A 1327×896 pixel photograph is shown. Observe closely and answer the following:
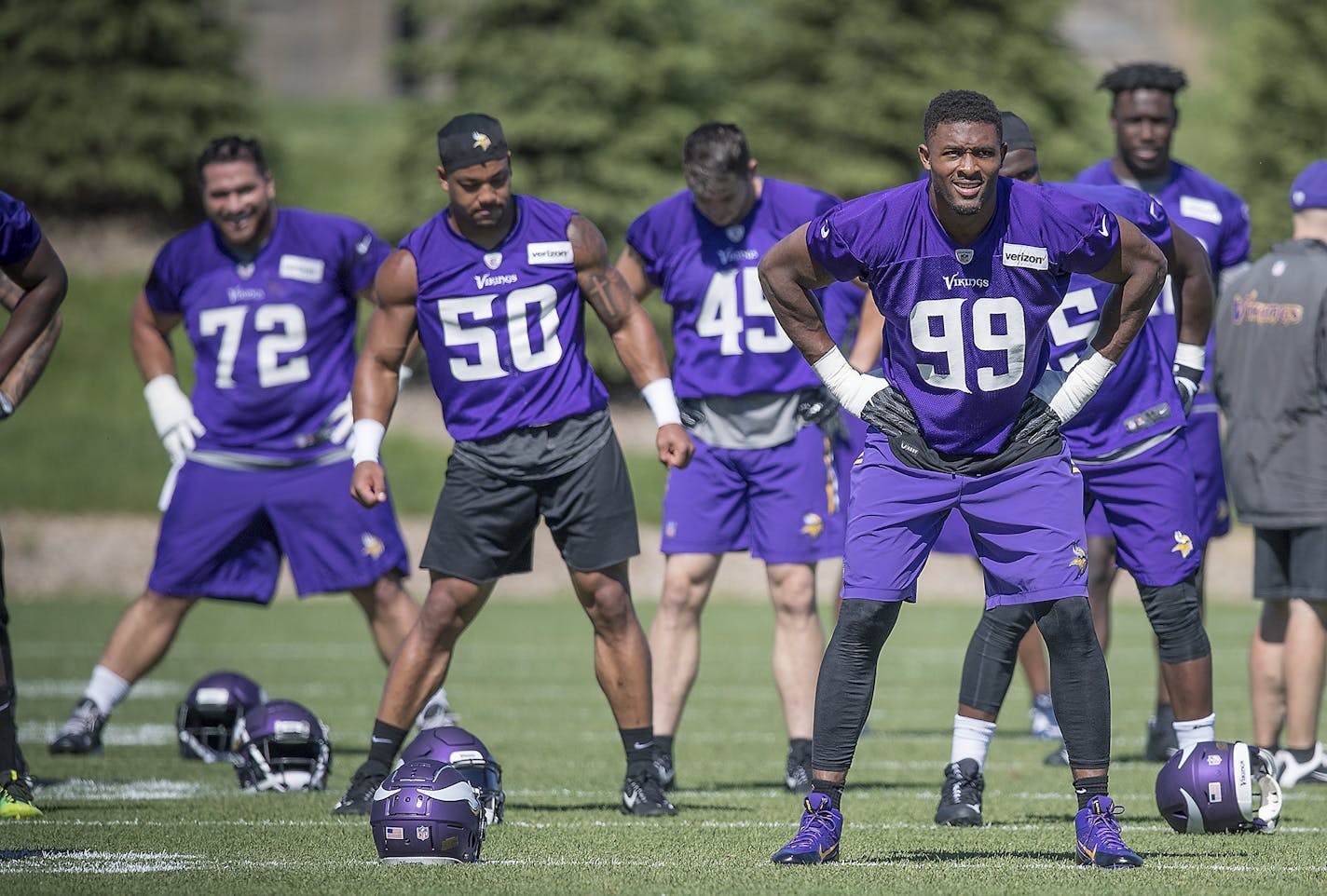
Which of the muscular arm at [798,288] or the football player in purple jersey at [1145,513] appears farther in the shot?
the football player in purple jersey at [1145,513]

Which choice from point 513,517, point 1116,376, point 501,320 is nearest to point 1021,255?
point 1116,376

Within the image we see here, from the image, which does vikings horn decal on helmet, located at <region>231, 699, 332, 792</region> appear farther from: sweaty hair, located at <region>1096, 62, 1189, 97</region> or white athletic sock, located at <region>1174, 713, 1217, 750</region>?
sweaty hair, located at <region>1096, 62, 1189, 97</region>

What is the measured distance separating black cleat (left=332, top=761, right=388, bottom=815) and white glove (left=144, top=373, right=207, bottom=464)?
2.32 meters

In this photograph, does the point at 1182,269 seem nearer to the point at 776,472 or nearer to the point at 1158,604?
the point at 1158,604

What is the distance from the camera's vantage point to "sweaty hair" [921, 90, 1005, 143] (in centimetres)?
526

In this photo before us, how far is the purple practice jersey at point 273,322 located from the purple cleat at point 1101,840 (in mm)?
4277

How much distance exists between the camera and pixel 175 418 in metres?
8.35

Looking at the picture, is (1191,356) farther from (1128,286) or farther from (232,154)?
(232,154)

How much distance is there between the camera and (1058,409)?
18.2 feet

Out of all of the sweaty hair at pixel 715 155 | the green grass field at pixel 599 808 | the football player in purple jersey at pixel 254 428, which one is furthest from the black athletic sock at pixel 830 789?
the football player in purple jersey at pixel 254 428

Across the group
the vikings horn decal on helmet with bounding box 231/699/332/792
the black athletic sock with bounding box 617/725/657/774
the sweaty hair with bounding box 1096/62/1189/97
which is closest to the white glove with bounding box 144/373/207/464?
the vikings horn decal on helmet with bounding box 231/699/332/792

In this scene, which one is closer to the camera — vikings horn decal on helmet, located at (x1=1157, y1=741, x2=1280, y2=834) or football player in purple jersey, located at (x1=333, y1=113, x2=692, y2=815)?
vikings horn decal on helmet, located at (x1=1157, y1=741, x2=1280, y2=834)

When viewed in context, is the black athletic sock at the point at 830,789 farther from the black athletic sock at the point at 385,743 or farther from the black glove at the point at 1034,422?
the black athletic sock at the point at 385,743

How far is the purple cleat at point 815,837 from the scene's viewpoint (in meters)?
5.32
